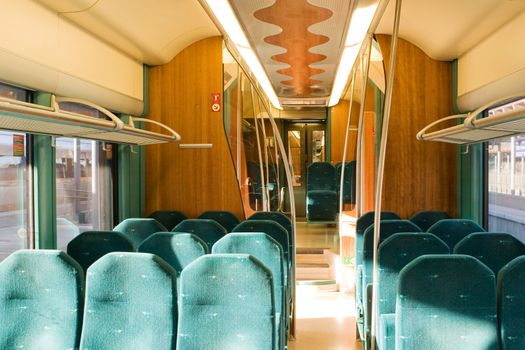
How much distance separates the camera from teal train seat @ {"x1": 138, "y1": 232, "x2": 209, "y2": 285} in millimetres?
3715

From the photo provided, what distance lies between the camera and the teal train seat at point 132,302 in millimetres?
2557

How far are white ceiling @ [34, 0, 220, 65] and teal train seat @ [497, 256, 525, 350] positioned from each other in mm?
3755

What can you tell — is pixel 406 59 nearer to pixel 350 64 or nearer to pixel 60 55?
pixel 350 64

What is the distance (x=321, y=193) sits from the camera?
9172mm

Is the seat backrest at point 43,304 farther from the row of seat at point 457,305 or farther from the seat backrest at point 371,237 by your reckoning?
the seat backrest at point 371,237

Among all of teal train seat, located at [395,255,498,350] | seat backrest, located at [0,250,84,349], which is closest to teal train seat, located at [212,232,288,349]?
seat backrest, located at [0,250,84,349]

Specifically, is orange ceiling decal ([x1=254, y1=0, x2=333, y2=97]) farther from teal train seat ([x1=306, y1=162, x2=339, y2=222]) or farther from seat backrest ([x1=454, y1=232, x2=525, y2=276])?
teal train seat ([x1=306, y1=162, x2=339, y2=222])

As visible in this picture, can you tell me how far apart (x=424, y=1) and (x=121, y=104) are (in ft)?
11.3

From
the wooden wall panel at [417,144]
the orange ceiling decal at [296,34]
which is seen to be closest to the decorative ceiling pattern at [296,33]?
the orange ceiling decal at [296,34]

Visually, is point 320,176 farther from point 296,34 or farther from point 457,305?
point 457,305

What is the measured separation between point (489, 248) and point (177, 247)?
222 centimetres

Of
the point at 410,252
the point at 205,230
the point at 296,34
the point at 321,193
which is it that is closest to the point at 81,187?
the point at 205,230

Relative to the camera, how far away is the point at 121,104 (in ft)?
19.2

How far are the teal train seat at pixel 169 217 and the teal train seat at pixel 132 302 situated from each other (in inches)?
161
